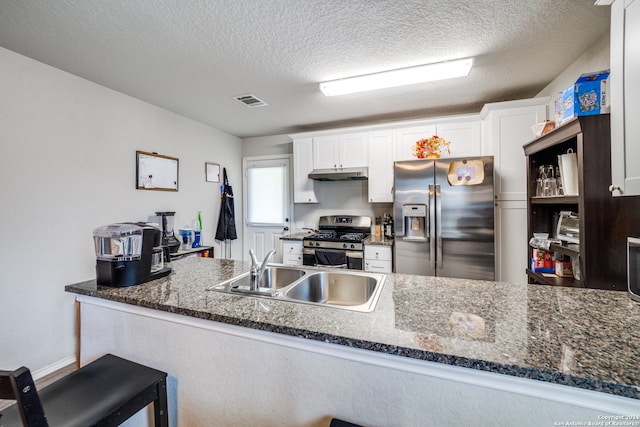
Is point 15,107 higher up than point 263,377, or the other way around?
point 15,107

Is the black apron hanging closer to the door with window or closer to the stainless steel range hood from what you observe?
the door with window

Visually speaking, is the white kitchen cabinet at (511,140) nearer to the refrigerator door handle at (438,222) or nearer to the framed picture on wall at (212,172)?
the refrigerator door handle at (438,222)

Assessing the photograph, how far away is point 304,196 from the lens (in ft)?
12.6

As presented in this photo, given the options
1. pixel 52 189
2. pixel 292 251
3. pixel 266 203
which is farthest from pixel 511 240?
pixel 52 189

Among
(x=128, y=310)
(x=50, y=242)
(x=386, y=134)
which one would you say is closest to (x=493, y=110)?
(x=386, y=134)

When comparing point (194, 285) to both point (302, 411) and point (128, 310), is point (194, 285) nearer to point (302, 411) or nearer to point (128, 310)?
point (128, 310)

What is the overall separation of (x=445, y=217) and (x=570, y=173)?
1100 mm

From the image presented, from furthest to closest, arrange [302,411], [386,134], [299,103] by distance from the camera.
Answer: [386,134]
[299,103]
[302,411]

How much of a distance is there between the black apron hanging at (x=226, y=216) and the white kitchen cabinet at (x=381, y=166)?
2.17m

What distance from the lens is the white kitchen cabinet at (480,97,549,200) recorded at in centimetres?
263

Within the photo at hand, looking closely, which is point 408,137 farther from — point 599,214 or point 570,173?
point 599,214

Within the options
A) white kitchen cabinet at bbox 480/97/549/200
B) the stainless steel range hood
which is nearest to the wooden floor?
the stainless steel range hood

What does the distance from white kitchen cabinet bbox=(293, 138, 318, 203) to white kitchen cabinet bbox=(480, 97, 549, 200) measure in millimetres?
2170

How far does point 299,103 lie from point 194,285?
7.60 ft
